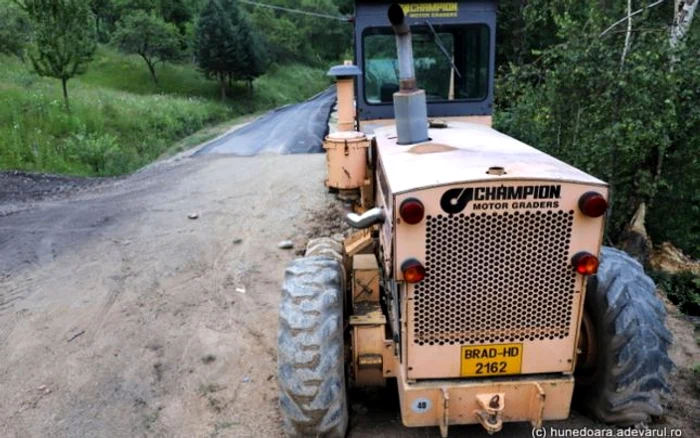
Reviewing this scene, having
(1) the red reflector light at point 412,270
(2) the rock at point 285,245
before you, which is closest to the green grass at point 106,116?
(2) the rock at point 285,245

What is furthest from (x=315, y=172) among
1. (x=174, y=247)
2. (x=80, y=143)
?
(x=80, y=143)

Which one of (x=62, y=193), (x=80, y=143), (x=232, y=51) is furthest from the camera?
(x=232, y=51)

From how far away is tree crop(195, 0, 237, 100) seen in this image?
3653cm

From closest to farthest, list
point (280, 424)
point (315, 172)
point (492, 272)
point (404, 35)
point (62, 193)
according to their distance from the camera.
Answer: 1. point (492, 272)
2. point (404, 35)
3. point (280, 424)
4. point (62, 193)
5. point (315, 172)

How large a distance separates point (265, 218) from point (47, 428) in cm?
518

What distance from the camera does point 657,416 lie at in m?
3.99

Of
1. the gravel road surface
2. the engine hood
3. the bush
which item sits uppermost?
the engine hood

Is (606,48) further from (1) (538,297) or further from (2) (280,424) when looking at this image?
(2) (280,424)

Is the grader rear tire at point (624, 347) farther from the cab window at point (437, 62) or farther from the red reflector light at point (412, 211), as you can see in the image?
the cab window at point (437, 62)

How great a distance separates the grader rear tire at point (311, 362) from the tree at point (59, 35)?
17885 mm

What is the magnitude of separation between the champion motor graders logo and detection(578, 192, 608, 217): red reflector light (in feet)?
0.44

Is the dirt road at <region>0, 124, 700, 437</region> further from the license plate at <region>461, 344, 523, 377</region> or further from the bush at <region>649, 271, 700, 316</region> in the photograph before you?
the bush at <region>649, 271, 700, 316</region>

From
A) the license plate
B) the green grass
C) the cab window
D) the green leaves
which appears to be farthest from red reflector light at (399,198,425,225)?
the green leaves

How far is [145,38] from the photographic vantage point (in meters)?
37.2
